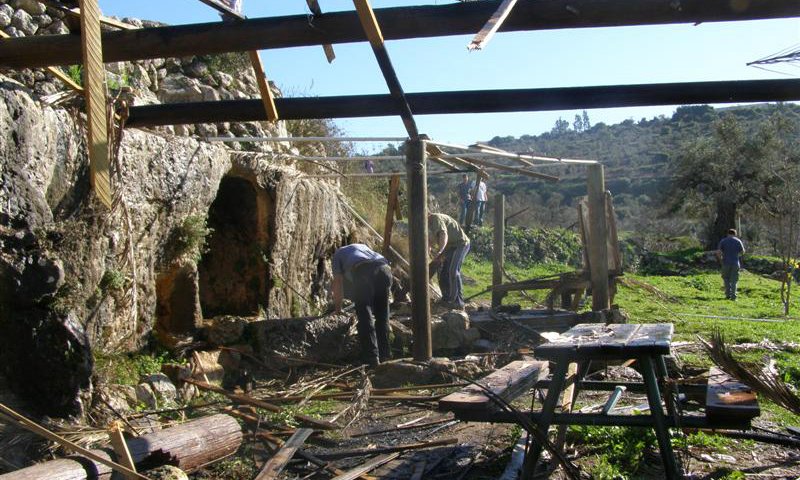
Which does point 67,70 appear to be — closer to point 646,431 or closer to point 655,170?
point 646,431

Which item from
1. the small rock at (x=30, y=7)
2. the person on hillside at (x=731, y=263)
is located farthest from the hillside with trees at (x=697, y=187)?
the small rock at (x=30, y=7)

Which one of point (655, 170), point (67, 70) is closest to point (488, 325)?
point (67, 70)

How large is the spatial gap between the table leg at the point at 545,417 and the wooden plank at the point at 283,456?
62.9 inches

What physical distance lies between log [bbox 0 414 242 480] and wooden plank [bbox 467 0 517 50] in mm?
2991

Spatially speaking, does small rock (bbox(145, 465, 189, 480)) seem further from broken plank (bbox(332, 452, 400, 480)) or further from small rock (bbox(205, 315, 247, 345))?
small rock (bbox(205, 315, 247, 345))

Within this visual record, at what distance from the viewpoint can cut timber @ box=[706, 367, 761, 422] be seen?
4501mm

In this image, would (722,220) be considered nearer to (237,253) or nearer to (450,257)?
(450,257)

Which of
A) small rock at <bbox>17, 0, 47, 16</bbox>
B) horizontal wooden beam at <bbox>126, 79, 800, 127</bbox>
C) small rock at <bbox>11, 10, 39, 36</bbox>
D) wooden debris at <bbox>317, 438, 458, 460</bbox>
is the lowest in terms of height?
wooden debris at <bbox>317, 438, 458, 460</bbox>

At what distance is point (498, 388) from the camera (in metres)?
5.38

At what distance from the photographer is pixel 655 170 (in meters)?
46.8

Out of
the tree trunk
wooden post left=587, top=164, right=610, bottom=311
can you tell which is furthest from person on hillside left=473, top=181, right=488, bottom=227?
the tree trunk

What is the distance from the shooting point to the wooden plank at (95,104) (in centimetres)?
424

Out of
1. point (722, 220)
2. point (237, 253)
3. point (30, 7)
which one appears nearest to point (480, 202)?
point (237, 253)

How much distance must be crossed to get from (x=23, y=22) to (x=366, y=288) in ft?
14.3
